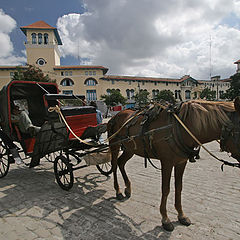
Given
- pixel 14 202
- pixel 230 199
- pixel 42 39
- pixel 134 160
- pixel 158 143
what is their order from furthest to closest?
1. pixel 42 39
2. pixel 134 160
3. pixel 14 202
4. pixel 230 199
5. pixel 158 143

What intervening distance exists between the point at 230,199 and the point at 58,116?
4072mm

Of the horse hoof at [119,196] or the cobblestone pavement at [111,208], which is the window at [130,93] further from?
the horse hoof at [119,196]

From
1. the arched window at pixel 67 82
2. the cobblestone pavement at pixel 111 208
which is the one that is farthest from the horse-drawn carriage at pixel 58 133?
the arched window at pixel 67 82

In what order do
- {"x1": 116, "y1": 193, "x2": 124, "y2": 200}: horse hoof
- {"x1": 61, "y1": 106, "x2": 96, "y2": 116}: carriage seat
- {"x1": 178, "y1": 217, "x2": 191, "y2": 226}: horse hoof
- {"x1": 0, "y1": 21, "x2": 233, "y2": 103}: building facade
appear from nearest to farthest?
{"x1": 178, "y1": 217, "x2": 191, "y2": 226}: horse hoof → {"x1": 116, "y1": 193, "x2": 124, "y2": 200}: horse hoof → {"x1": 61, "y1": 106, "x2": 96, "y2": 116}: carriage seat → {"x1": 0, "y1": 21, "x2": 233, "y2": 103}: building facade

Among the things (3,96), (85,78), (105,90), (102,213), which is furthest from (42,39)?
(102,213)

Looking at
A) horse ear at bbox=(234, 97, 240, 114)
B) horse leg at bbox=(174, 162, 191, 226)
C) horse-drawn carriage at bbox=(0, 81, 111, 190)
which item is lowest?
horse leg at bbox=(174, 162, 191, 226)

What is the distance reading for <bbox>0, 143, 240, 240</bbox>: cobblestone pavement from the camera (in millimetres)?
2576

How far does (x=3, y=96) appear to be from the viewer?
452cm

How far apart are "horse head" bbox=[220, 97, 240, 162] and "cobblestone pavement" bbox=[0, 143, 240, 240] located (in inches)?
52.1

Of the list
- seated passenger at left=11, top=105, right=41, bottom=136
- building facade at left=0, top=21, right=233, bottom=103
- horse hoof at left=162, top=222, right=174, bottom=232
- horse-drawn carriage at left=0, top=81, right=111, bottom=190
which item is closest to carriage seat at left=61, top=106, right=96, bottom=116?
horse-drawn carriage at left=0, top=81, right=111, bottom=190

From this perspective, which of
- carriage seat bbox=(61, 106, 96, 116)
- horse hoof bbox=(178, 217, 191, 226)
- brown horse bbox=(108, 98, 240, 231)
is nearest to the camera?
brown horse bbox=(108, 98, 240, 231)

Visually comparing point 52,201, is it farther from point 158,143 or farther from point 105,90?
point 105,90

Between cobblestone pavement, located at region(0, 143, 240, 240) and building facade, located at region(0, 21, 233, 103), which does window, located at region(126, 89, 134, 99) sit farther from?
cobblestone pavement, located at region(0, 143, 240, 240)

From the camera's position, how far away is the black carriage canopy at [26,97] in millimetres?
4450
